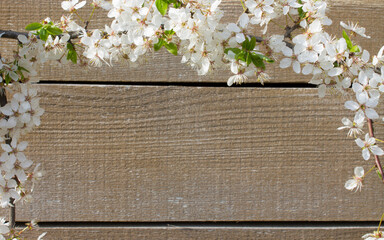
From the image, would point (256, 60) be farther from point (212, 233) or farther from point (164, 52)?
point (212, 233)

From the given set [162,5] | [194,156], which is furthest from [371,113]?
[194,156]

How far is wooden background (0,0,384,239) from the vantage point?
29.2 inches

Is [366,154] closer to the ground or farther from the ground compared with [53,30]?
closer to the ground

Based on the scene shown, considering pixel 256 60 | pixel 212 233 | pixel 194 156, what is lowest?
pixel 212 233

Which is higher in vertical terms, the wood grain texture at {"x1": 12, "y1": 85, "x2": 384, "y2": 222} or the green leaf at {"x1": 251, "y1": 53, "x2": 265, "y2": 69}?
the green leaf at {"x1": 251, "y1": 53, "x2": 265, "y2": 69}

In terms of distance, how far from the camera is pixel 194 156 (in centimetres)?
75

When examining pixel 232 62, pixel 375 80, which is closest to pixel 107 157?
pixel 232 62

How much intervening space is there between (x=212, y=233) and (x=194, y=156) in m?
0.16

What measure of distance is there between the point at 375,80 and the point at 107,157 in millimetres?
507

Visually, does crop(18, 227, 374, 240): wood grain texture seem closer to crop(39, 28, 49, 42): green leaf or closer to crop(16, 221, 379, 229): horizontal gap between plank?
crop(16, 221, 379, 229): horizontal gap between plank

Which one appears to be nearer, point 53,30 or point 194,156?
point 53,30

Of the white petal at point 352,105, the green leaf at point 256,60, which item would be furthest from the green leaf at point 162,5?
the white petal at point 352,105

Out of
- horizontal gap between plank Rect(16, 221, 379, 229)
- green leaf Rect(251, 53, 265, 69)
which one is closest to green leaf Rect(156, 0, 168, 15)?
green leaf Rect(251, 53, 265, 69)

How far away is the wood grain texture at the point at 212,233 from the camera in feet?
2.48
